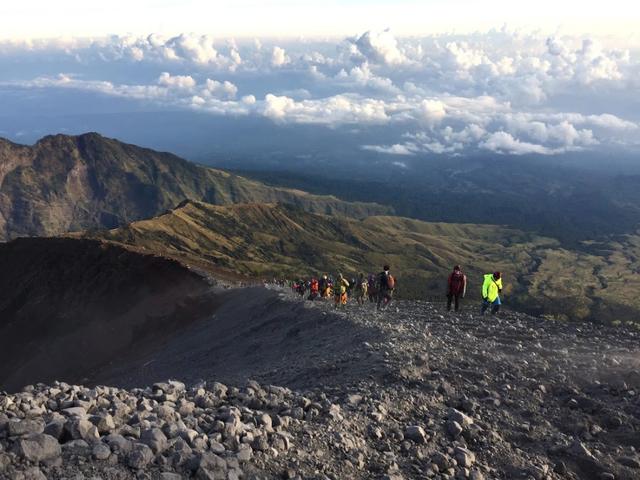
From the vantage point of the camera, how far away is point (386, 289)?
136 ft

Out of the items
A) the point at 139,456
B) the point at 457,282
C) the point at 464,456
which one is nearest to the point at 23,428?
the point at 139,456

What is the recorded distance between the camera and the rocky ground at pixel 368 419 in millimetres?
11164

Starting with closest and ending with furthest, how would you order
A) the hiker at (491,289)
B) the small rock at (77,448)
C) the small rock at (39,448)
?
the small rock at (39,448), the small rock at (77,448), the hiker at (491,289)

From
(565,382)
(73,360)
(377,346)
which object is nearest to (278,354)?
(377,346)

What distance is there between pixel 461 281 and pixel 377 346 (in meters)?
14.9

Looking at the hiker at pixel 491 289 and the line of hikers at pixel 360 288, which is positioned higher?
the hiker at pixel 491 289

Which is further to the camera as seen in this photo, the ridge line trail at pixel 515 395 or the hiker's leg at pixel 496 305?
the hiker's leg at pixel 496 305

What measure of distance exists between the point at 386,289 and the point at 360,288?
973 cm

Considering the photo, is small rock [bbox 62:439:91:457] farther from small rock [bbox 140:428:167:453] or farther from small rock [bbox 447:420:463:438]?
small rock [bbox 447:420:463:438]

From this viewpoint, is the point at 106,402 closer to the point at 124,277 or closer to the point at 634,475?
the point at 634,475

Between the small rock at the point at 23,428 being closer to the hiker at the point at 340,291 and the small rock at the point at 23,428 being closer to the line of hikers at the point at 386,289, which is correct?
the line of hikers at the point at 386,289

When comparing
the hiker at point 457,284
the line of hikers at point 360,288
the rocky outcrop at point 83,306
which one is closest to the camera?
the hiker at point 457,284

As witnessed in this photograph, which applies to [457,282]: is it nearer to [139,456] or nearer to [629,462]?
[629,462]

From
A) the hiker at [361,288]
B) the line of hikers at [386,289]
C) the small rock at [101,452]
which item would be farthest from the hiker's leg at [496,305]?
the small rock at [101,452]
